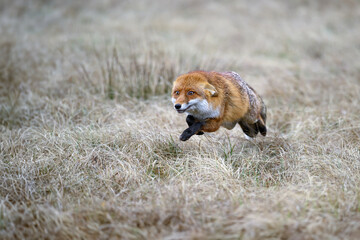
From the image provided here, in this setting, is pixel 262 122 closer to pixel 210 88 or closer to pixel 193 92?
pixel 210 88

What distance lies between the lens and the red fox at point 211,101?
3.79 m

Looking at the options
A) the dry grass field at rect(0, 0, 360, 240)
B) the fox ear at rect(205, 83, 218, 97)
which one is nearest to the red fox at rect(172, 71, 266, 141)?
the fox ear at rect(205, 83, 218, 97)

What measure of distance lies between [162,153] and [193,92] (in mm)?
1190

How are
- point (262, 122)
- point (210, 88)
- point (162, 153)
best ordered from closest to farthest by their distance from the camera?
1. point (210, 88)
2. point (162, 153)
3. point (262, 122)

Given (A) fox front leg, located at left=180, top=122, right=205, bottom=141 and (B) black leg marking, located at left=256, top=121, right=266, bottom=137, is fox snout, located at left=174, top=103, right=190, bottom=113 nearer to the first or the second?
(A) fox front leg, located at left=180, top=122, right=205, bottom=141

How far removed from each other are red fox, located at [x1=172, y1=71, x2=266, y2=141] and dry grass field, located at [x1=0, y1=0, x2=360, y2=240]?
1.62 feet

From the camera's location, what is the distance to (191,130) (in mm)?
3938

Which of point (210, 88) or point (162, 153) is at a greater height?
point (210, 88)

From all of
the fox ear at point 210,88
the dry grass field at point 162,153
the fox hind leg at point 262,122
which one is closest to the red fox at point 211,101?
the fox ear at point 210,88

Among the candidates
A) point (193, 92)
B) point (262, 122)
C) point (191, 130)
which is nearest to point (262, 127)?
point (262, 122)

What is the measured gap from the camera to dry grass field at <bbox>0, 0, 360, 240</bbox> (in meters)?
3.16

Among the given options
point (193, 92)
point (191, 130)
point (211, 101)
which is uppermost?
point (193, 92)

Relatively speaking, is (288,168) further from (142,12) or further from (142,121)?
(142,12)

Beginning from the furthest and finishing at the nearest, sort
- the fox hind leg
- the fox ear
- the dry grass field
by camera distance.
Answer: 1. the fox hind leg
2. the fox ear
3. the dry grass field
